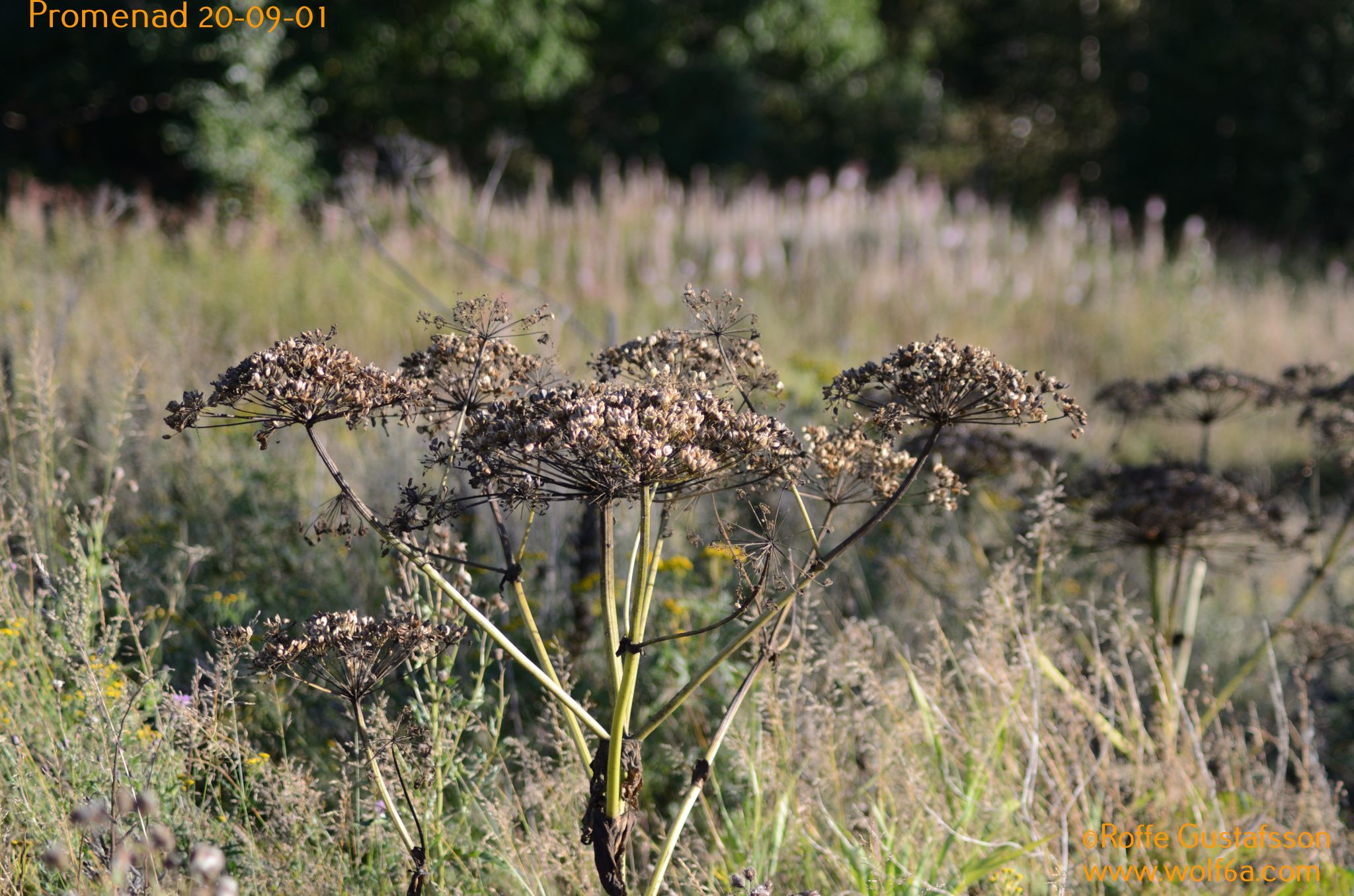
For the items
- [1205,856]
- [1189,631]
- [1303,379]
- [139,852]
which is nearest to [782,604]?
[139,852]

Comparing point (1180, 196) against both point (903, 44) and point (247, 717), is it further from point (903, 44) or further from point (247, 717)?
point (247, 717)

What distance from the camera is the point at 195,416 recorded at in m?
1.77

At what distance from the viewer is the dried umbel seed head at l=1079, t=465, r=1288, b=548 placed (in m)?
3.02

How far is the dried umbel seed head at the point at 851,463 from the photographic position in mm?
1943

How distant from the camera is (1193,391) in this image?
3613 millimetres

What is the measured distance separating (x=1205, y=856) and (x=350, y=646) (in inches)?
84.0

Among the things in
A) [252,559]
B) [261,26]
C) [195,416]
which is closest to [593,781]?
[195,416]

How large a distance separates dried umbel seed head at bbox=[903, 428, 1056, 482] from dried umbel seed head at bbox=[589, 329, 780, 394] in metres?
1.31

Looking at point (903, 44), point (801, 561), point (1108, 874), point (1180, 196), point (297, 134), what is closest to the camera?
point (1108, 874)

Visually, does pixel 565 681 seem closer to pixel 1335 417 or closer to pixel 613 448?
pixel 613 448

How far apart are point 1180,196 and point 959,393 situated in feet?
68.7

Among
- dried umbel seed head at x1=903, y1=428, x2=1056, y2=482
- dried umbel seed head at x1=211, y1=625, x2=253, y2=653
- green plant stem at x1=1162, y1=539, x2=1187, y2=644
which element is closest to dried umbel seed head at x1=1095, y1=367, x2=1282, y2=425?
dried umbel seed head at x1=903, y1=428, x2=1056, y2=482

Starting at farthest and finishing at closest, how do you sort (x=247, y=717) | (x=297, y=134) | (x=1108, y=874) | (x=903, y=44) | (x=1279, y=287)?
(x=903, y=44) < (x=297, y=134) < (x=1279, y=287) < (x=247, y=717) < (x=1108, y=874)

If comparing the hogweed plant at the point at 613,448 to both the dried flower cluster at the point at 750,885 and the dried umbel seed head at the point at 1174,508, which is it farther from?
the dried umbel seed head at the point at 1174,508
